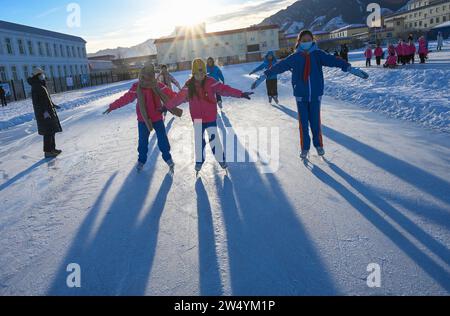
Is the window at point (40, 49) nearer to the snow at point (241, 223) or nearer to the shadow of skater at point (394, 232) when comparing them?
the snow at point (241, 223)

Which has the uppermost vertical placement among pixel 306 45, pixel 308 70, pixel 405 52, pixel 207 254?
pixel 405 52

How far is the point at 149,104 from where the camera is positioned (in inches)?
179

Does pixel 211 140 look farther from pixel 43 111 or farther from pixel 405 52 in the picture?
pixel 405 52

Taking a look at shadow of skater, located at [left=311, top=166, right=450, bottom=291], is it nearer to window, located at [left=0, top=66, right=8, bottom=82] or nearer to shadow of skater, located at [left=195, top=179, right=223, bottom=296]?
shadow of skater, located at [left=195, top=179, right=223, bottom=296]

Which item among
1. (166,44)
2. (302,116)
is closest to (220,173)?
(302,116)

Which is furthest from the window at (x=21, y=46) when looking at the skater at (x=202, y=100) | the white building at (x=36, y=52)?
the skater at (x=202, y=100)

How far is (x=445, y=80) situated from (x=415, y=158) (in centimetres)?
676

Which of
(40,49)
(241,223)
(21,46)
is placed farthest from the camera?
(40,49)

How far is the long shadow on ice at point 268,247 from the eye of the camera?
6.91 ft

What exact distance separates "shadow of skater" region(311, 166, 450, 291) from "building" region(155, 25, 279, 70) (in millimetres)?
64840

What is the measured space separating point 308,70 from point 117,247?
3.18 metres

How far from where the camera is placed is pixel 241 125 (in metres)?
7.33

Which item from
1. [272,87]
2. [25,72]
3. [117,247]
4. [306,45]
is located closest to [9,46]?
[25,72]
